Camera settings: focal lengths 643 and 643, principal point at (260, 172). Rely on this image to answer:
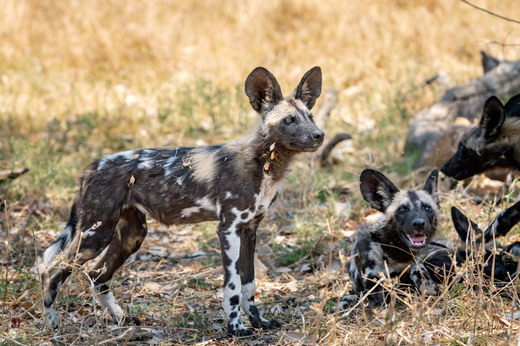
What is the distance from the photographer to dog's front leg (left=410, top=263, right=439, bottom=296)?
13.9 feet

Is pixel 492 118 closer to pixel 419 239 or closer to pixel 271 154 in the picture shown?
pixel 419 239

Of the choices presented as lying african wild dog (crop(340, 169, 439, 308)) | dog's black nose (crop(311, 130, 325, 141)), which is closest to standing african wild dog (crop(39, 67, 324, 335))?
dog's black nose (crop(311, 130, 325, 141))

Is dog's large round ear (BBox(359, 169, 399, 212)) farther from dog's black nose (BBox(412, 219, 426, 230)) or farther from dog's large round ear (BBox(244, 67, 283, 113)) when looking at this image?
dog's large round ear (BBox(244, 67, 283, 113))

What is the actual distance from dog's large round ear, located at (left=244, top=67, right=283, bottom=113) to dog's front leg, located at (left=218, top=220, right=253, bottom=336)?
0.80 m

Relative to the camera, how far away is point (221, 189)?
4086 millimetres

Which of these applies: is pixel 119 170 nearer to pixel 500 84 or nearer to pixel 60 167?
pixel 60 167

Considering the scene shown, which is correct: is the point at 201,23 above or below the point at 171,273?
above

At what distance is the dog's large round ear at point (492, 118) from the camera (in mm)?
4641

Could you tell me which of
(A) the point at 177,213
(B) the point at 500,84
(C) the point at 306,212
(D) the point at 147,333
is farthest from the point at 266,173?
(B) the point at 500,84

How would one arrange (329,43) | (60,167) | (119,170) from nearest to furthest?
(119,170)
(60,167)
(329,43)

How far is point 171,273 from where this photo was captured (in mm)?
5219

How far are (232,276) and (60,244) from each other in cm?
115

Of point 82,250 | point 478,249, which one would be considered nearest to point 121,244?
point 82,250

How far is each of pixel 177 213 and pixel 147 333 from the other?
786mm
